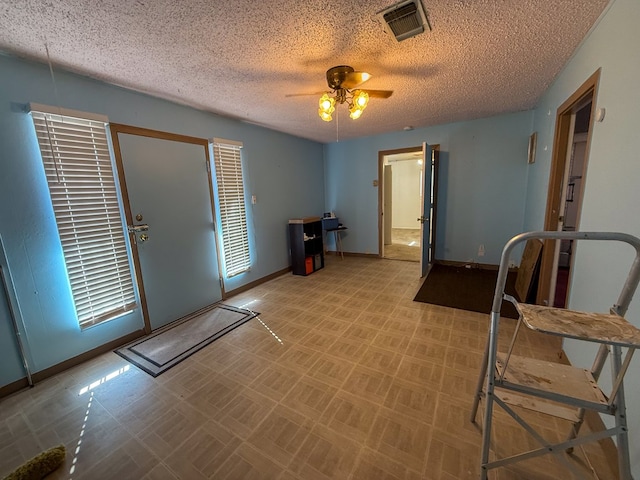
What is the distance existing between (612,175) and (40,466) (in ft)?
11.4

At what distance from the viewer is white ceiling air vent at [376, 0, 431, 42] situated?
1.46m

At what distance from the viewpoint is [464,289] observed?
3.50 metres

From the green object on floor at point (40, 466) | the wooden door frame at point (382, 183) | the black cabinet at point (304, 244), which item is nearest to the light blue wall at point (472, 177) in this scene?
the wooden door frame at point (382, 183)

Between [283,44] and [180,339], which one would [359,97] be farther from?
[180,339]

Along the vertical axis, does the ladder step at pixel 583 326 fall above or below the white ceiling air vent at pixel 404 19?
below

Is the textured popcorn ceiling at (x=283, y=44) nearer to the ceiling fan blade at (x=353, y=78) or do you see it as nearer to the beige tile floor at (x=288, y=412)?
the ceiling fan blade at (x=353, y=78)

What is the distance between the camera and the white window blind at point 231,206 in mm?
3336

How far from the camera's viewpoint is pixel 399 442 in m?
1.42

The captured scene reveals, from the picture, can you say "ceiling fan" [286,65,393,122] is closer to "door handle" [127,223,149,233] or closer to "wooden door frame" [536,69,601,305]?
"wooden door frame" [536,69,601,305]

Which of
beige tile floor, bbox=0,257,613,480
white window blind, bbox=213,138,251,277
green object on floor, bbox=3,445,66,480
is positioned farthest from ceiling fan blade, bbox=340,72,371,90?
green object on floor, bbox=3,445,66,480

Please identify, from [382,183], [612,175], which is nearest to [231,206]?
[382,183]

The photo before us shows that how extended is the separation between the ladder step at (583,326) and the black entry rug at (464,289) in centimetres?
213

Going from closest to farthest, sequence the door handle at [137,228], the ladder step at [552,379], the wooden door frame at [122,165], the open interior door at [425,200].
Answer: the ladder step at [552,379] < the wooden door frame at [122,165] < the door handle at [137,228] < the open interior door at [425,200]

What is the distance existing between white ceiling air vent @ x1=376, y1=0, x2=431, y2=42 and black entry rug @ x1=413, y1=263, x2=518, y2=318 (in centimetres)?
271
